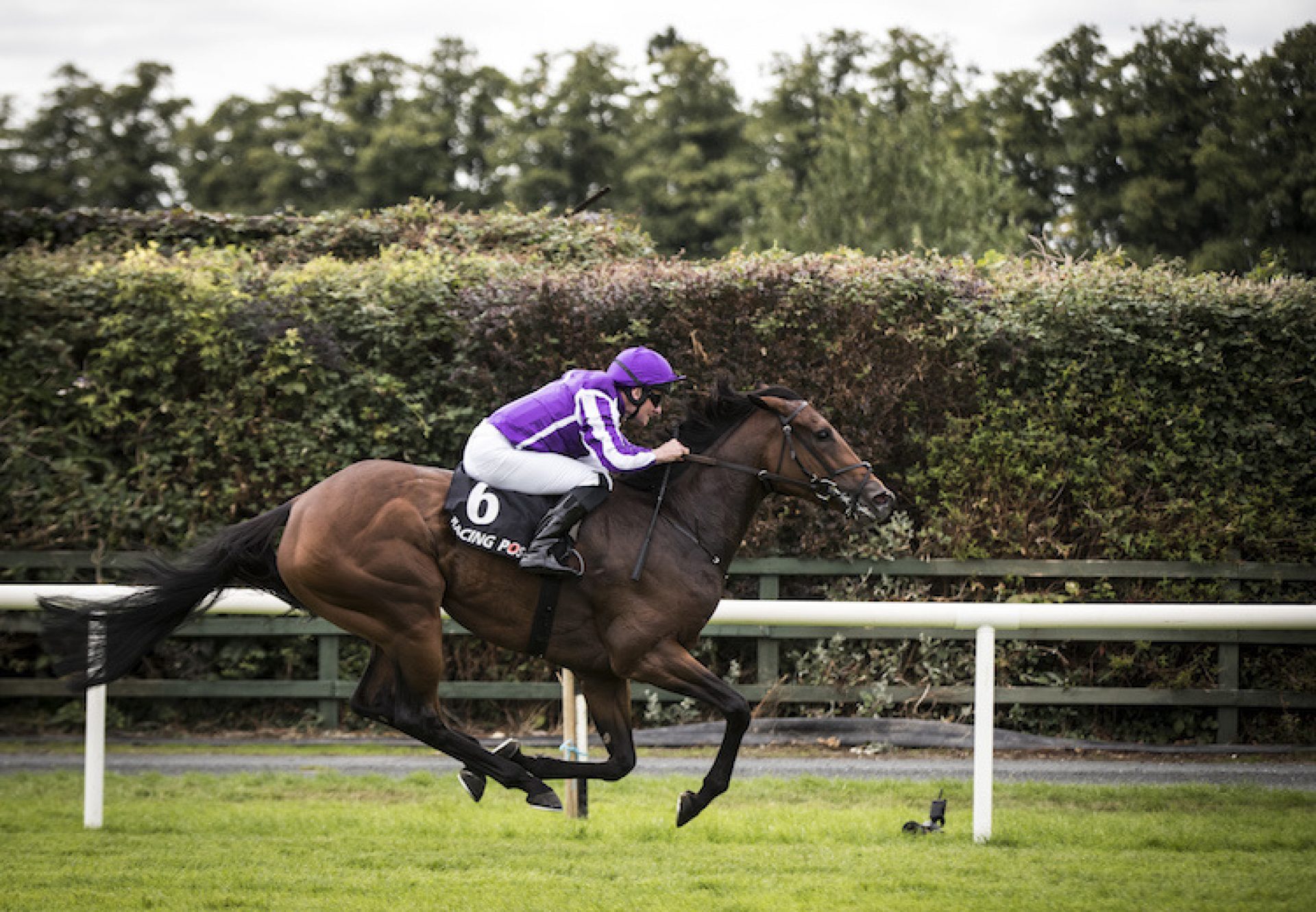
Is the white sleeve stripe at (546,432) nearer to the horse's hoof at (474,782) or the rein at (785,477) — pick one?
the rein at (785,477)

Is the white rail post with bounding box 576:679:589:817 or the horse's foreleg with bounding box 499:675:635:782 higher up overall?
the horse's foreleg with bounding box 499:675:635:782

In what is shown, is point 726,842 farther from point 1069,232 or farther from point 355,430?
point 1069,232

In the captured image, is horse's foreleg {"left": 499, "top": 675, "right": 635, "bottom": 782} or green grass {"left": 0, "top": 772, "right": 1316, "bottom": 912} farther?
horse's foreleg {"left": 499, "top": 675, "right": 635, "bottom": 782}

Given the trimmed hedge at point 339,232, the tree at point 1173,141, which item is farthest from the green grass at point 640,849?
the tree at point 1173,141

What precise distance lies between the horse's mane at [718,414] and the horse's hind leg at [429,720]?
1131mm

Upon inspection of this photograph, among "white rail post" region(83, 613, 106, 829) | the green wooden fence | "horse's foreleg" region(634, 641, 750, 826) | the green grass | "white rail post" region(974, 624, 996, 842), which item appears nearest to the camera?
the green grass

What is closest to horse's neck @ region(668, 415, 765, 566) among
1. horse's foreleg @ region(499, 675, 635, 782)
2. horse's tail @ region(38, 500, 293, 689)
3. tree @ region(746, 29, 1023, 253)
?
horse's foreleg @ region(499, 675, 635, 782)

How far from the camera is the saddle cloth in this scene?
512 cm

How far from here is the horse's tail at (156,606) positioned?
214 inches

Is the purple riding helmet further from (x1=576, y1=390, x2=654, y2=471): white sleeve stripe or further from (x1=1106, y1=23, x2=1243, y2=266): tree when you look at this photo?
(x1=1106, y1=23, x2=1243, y2=266): tree

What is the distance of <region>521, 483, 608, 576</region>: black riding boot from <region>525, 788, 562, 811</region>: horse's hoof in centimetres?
86

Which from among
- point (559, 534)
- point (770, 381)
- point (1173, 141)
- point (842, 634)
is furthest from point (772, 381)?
point (1173, 141)

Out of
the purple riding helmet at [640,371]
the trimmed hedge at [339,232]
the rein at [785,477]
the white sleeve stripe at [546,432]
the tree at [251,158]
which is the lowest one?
the rein at [785,477]

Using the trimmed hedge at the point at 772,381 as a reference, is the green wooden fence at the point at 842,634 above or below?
below
